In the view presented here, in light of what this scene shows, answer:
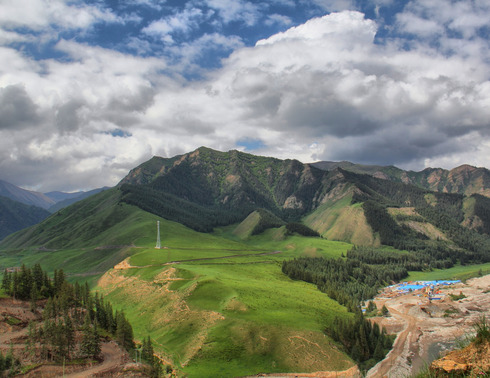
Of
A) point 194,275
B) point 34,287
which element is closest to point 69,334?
point 34,287

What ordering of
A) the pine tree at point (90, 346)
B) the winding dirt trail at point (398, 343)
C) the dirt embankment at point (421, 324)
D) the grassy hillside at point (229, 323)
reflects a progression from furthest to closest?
the dirt embankment at point (421, 324) < the winding dirt trail at point (398, 343) < the grassy hillside at point (229, 323) < the pine tree at point (90, 346)

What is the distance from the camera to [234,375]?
82.4 meters

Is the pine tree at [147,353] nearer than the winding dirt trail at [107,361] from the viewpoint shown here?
No

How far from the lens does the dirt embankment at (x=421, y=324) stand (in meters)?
107

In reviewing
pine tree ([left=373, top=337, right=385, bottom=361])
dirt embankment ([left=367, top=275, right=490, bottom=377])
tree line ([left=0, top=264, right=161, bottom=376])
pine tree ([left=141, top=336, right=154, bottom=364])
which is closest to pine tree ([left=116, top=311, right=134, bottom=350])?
tree line ([left=0, top=264, right=161, bottom=376])

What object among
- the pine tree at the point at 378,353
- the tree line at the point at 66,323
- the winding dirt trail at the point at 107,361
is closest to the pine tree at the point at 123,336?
the tree line at the point at 66,323

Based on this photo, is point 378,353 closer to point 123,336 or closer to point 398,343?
point 398,343

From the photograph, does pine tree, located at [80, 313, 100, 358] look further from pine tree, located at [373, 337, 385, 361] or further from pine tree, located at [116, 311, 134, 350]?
pine tree, located at [373, 337, 385, 361]

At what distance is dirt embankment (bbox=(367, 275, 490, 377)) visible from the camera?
107 m

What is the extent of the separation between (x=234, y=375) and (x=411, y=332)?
92781 millimetres

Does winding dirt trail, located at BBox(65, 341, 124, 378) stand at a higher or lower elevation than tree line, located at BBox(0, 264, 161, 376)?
lower

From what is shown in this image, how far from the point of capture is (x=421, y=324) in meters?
152

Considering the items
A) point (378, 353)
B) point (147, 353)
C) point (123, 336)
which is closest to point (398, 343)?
point (378, 353)

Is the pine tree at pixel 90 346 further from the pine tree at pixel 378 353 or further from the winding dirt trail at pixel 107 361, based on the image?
the pine tree at pixel 378 353
